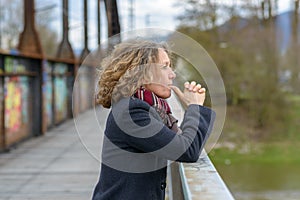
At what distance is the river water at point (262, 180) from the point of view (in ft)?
79.3

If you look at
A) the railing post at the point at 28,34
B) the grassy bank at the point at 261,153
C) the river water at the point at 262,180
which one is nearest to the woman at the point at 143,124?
the railing post at the point at 28,34

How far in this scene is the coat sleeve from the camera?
1.91m

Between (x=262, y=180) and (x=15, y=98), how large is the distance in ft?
63.2

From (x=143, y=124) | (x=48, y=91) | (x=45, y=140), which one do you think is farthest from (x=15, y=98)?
(x=143, y=124)

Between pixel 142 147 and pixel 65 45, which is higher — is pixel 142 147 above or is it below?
below

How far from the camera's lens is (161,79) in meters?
2.04

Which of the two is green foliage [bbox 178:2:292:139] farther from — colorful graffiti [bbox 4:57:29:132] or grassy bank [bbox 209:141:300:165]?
colorful graffiti [bbox 4:57:29:132]

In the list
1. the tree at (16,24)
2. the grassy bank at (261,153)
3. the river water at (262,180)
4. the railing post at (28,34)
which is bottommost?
the river water at (262,180)

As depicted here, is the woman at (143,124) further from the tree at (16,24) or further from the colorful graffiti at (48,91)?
the tree at (16,24)

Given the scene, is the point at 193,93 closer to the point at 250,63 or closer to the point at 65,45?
the point at 65,45

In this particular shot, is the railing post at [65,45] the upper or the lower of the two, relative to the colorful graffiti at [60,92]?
upper

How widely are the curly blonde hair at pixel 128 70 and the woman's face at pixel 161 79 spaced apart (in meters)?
0.02

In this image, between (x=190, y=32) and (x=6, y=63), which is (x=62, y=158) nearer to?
(x=6, y=63)

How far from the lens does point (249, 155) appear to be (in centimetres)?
3400
